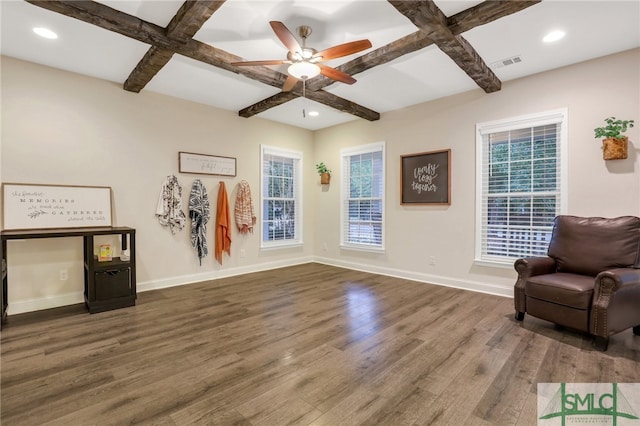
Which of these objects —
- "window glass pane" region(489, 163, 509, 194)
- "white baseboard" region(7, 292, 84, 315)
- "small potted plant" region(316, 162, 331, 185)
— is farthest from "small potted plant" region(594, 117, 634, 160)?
"white baseboard" region(7, 292, 84, 315)

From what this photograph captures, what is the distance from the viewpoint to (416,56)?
328 cm

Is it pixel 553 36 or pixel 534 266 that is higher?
pixel 553 36

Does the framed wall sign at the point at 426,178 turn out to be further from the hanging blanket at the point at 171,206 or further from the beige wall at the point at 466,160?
the hanging blanket at the point at 171,206

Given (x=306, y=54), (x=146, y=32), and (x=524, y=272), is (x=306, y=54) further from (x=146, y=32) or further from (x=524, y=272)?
(x=524, y=272)

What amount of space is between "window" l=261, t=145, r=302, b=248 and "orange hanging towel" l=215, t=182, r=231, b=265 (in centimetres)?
77

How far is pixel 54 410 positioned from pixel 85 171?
2936 millimetres

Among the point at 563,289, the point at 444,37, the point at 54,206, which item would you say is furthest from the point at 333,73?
the point at 54,206

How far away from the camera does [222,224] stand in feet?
15.9

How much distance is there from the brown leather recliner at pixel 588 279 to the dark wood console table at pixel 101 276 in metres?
4.20

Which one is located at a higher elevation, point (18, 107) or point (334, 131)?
point (334, 131)

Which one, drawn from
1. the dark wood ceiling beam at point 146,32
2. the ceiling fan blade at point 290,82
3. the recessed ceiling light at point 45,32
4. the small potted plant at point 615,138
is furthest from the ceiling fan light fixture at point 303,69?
the small potted plant at point 615,138

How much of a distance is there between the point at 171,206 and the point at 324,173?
2850 mm

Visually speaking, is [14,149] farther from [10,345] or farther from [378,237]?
[378,237]

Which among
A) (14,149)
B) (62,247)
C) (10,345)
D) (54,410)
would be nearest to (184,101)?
(14,149)
